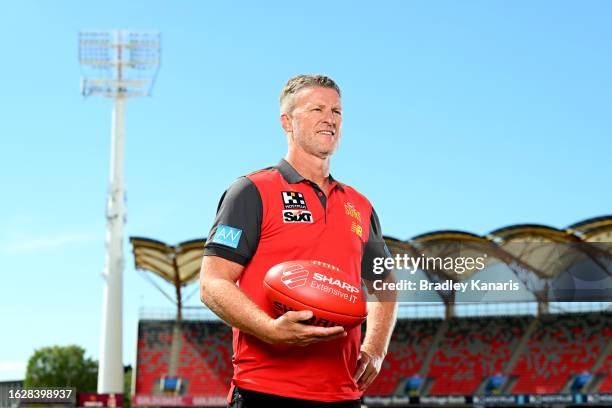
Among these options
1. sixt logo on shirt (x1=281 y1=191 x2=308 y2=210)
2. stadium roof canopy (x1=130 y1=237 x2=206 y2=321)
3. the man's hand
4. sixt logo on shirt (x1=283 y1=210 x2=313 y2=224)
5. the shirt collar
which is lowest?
stadium roof canopy (x1=130 y1=237 x2=206 y2=321)

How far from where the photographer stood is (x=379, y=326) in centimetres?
397

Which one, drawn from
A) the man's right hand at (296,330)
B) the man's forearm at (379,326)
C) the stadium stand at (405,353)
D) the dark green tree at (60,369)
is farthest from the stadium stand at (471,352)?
the man's right hand at (296,330)

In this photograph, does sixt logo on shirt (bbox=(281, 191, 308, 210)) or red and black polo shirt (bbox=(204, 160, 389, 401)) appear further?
sixt logo on shirt (bbox=(281, 191, 308, 210))

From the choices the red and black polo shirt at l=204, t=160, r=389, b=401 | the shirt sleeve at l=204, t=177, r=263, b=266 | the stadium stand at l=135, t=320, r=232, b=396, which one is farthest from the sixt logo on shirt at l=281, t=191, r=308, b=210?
the stadium stand at l=135, t=320, r=232, b=396

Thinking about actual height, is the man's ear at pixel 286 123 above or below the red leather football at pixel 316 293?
above

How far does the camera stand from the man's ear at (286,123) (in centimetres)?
378

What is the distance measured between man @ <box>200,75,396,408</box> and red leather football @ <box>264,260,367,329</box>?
3.6 inches

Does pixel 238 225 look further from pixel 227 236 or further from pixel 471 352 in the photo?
pixel 471 352

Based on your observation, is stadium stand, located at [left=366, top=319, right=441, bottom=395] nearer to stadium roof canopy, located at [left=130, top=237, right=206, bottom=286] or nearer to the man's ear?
stadium roof canopy, located at [left=130, top=237, right=206, bottom=286]

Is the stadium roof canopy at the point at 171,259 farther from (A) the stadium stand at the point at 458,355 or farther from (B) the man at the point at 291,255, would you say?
(B) the man at the point at 291,255

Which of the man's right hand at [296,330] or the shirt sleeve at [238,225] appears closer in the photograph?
the man's right hand at [296,330]

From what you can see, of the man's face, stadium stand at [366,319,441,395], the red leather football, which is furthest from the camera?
stadium stand at [366,319,441,395]

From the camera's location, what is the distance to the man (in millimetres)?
3357

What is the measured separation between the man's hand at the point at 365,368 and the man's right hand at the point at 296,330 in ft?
2.00
